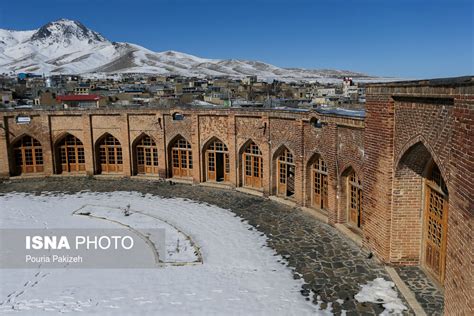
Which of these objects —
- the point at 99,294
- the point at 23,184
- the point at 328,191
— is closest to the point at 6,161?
the point at 23,184

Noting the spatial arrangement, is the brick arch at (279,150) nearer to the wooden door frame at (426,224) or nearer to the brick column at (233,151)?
the brick column at (233,151)

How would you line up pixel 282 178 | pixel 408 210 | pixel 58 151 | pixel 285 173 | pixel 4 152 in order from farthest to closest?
pixel 58 151
pixel 4 152
pixel 282 178
pixel 285 173
pixel 408 210

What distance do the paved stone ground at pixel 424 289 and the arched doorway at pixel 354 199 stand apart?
323cm

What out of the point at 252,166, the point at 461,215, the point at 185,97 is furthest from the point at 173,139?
the point at 461,215

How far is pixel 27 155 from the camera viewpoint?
25188 millimetres

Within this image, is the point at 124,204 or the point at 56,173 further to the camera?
the point at 56,173

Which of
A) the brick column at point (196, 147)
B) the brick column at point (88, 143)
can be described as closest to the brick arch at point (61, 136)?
the brick column at point (88, 143)

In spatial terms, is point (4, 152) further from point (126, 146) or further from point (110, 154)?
point (126, 146)

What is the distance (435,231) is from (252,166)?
1124 centimetres

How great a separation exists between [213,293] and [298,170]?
321 inches

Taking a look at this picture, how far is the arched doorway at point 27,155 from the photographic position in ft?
82.1

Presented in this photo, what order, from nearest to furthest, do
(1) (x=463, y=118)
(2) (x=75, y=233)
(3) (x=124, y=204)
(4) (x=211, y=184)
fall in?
(1) (x=463, y=118) → (2) (x=75, y=233) → (3) (x=124, y=204) → (4) (x=211, y=184)

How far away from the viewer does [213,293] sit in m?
11.0

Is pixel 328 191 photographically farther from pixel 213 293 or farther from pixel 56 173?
pixel 56 173
